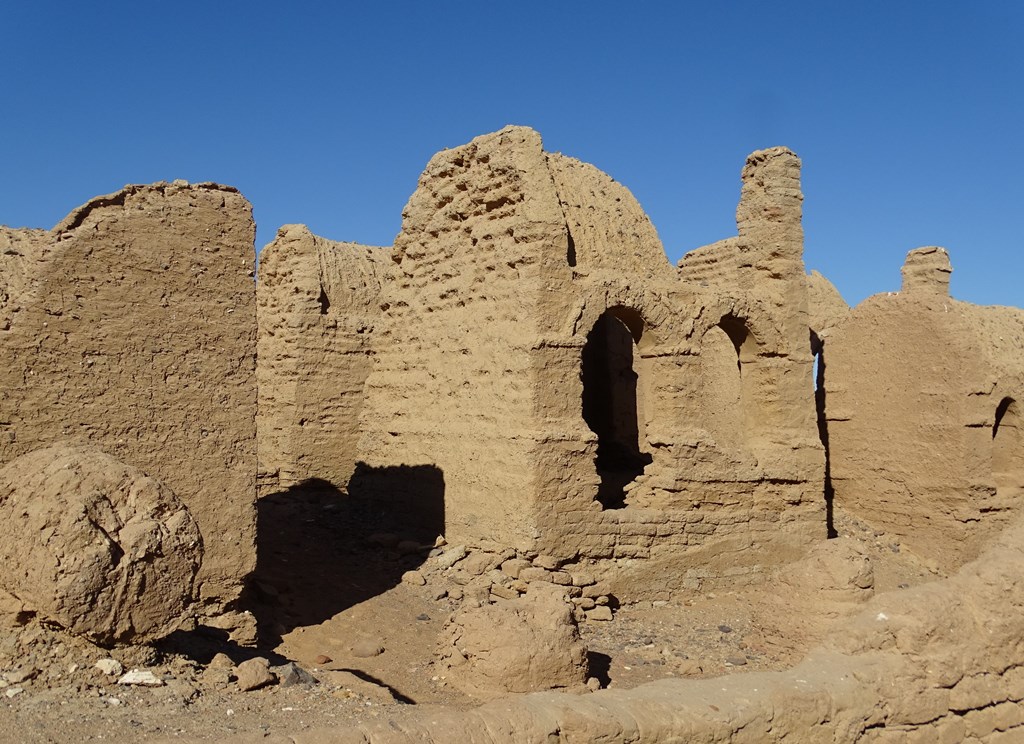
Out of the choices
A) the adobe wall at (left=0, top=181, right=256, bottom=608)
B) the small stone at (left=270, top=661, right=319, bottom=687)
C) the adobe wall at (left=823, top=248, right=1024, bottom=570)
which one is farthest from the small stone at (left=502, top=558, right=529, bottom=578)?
the adobe wall at (left=823, top=248, right=1024, bottom=570)

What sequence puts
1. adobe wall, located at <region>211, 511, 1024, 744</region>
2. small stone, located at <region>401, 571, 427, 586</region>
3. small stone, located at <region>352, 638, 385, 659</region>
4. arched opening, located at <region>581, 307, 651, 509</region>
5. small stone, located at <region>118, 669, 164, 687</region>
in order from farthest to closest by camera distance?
arched opening, located at <region>581, 307, 651, 509</region>
small stone, located at <region>401, 571, 427, 586</region>
small stone, located at <region>352, 638, 385, 659</region>
small stone, located at <region>118, 669, 164, 687</region>
adobe wall, located at <region>211, 511, 1024, 744</region>

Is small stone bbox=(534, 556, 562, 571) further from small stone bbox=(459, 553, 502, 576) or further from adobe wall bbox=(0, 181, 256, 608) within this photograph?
adobe wall bbox=(0, 181, 256, 608)

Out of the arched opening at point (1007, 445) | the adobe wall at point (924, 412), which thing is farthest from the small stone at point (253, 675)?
the arched opening at point (1007, 445)

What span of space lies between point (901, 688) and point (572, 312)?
4933mm

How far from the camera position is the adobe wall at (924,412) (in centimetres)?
1219

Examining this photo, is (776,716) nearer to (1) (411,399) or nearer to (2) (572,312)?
(2) (572,312)

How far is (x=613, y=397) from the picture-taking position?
13.1 m

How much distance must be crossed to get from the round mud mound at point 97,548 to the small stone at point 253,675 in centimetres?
48

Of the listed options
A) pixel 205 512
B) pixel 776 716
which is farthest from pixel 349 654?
pixel 776 716

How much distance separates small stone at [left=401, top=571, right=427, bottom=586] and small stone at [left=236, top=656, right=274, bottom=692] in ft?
11.6

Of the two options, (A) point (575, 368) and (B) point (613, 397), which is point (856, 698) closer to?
(A) point (575, 368)

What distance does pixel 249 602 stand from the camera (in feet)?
26.1

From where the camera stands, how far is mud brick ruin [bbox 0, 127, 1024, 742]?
18.0 ft

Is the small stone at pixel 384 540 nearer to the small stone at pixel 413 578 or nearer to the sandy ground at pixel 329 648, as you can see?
the sandy ground at pixel 329 648
